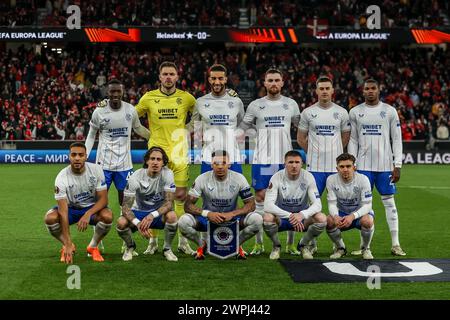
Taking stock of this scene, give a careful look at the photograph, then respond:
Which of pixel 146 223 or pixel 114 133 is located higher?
pixel 114 133

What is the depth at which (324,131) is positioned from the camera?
9.77 m

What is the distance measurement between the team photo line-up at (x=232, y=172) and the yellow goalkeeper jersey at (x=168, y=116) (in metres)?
0.01

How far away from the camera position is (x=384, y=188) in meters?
9.88

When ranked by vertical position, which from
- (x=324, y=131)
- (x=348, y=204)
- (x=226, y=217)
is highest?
(x=324, y=131)

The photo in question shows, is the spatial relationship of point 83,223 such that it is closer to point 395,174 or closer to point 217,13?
point 395,174

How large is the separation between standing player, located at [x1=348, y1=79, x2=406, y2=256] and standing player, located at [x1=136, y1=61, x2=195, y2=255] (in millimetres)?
2227

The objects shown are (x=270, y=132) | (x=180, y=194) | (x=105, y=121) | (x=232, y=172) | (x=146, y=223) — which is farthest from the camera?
(x=180, y=194)

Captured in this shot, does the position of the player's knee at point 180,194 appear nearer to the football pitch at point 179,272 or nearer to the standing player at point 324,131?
the football pitch at point 179,272

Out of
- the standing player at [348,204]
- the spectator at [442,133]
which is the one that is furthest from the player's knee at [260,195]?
the spectator at [442,133]

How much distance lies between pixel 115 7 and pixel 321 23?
941 cm

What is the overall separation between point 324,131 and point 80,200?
10.5 ft

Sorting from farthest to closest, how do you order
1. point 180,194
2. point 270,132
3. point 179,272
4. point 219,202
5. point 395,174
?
point 180,194 < point 270,132 < point 395,174 < point 219,202 < point 179,272

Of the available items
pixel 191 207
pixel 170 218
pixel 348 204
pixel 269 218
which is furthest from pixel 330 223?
pixel 170 218
